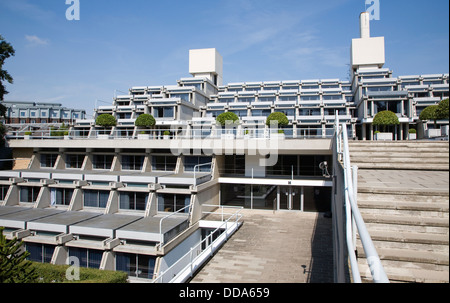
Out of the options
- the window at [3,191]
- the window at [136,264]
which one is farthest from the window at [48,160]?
the window at [136,264]

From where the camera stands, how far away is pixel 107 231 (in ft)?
52.1

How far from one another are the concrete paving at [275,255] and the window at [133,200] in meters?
8.15

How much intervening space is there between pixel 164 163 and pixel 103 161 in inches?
268

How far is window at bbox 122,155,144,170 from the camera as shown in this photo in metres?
26.3

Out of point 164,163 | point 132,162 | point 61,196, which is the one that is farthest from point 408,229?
point 61,196

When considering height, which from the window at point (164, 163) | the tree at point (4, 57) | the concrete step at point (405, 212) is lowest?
the concrete step at point (405, 212)

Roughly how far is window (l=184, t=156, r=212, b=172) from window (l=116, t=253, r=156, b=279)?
9444 millimetres

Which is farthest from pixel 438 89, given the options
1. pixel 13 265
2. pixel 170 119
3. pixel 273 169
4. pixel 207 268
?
pixel 13 265

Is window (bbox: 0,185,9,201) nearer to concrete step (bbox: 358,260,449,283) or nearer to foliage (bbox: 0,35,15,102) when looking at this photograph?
foliage (bbox: 0,35,15,102)

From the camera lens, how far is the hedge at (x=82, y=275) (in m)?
11.2

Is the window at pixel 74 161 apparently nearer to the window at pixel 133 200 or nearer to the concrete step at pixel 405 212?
the window at pixel 133 200

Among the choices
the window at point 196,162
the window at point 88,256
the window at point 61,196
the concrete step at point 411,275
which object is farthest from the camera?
the window at point 61,196

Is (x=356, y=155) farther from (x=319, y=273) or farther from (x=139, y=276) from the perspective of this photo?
(x=139, y=276)

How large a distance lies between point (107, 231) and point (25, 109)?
75.7 m
